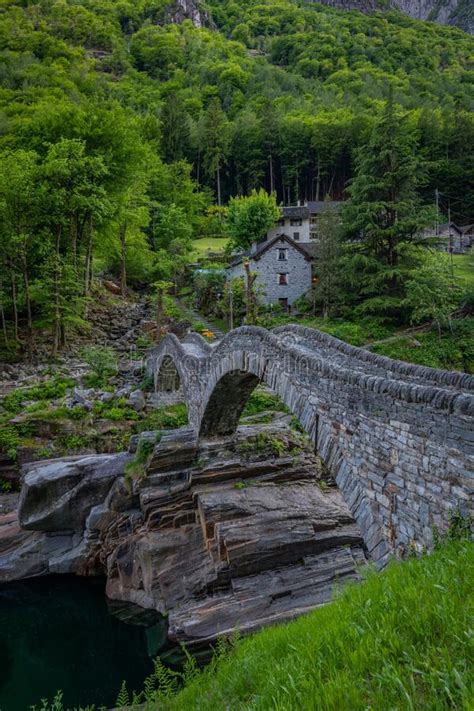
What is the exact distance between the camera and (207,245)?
5297cm

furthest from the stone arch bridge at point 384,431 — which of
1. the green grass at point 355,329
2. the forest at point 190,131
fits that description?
the forest at point 190,131

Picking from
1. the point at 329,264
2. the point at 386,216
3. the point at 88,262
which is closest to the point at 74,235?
the point at 88,262

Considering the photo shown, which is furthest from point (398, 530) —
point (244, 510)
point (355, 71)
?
point (355, 71)

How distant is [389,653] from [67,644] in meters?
13.4

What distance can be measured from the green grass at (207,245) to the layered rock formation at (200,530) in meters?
34.2

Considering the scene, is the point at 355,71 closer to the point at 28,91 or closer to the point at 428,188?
the point at 428,188

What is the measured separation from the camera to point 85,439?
19.2 m

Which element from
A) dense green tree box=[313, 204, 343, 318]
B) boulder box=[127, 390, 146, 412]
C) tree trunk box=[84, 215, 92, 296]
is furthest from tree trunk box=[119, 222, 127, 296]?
boulder box=[127, 390, 146, 412]

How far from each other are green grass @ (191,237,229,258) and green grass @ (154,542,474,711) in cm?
4425

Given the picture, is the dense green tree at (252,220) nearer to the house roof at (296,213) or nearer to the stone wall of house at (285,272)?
the house roof at (296,213)

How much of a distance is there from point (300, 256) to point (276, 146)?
35539mm

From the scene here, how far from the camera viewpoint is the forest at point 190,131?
89.2 ft

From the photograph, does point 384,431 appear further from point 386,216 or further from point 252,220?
point 252,220

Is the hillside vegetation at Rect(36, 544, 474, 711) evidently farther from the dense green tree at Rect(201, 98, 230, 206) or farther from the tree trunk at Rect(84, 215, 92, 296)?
the dense green tree at Rect(201, 98, 230, 206)
